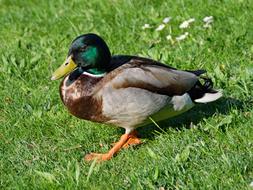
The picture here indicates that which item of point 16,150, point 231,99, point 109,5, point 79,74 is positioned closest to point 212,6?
point 109,5

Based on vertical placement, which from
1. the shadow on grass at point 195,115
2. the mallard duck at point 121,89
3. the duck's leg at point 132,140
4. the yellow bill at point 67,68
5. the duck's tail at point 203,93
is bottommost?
the shadow on grass at point 195,115

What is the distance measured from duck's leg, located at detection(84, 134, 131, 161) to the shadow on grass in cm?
27

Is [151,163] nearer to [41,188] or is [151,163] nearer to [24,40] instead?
[41,188]

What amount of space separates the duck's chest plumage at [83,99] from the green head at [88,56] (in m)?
0.08

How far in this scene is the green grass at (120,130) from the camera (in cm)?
422

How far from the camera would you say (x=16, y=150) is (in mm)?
4891

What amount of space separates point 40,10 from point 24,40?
3.35 ft

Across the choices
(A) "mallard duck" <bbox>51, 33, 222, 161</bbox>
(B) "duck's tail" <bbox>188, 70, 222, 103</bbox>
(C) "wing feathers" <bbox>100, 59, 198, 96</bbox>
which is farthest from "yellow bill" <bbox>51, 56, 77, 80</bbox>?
(B) "duck's tail" <bbox>188, 70, 222, 103</bbox>

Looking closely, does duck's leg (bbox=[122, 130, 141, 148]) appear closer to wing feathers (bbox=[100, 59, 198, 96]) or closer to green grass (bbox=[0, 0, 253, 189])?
green grass (bbox=[0, 0, 253, 189])

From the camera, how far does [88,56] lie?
192 inches

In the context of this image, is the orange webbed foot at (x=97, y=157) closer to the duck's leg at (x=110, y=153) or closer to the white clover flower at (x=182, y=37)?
the duck's leg at (x=110, y=153)

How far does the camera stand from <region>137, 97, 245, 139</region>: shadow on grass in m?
5.12

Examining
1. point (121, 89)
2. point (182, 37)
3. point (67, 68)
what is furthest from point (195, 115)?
point (182, 37)

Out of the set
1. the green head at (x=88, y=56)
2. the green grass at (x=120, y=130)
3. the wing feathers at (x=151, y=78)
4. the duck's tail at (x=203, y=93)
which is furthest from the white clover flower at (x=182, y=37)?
the green head at (x=88, y=56)
